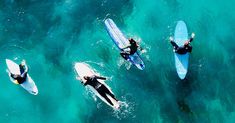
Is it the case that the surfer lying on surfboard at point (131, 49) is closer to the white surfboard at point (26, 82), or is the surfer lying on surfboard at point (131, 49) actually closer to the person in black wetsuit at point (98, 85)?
the person in black wetsuit at point (98, 85)

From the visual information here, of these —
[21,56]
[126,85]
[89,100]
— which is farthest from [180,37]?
[21,56]

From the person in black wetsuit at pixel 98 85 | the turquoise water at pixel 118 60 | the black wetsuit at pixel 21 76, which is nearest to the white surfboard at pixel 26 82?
the black wetsuit at pixel 21 76

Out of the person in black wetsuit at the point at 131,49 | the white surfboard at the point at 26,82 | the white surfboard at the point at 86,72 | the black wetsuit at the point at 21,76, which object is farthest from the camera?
the white surfboard at the point at 26,82

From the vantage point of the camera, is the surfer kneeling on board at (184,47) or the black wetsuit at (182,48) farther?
the black wetsuit at (182,48)

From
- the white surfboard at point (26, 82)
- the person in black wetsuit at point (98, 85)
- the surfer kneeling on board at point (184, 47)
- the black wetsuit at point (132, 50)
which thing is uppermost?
the white surfboard at point (26, 82)

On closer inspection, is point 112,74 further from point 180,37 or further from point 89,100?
point 180,37

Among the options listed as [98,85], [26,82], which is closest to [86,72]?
[98,85]

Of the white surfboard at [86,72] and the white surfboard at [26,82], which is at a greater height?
the white surfboard at [26,82]

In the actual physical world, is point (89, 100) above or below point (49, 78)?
below
